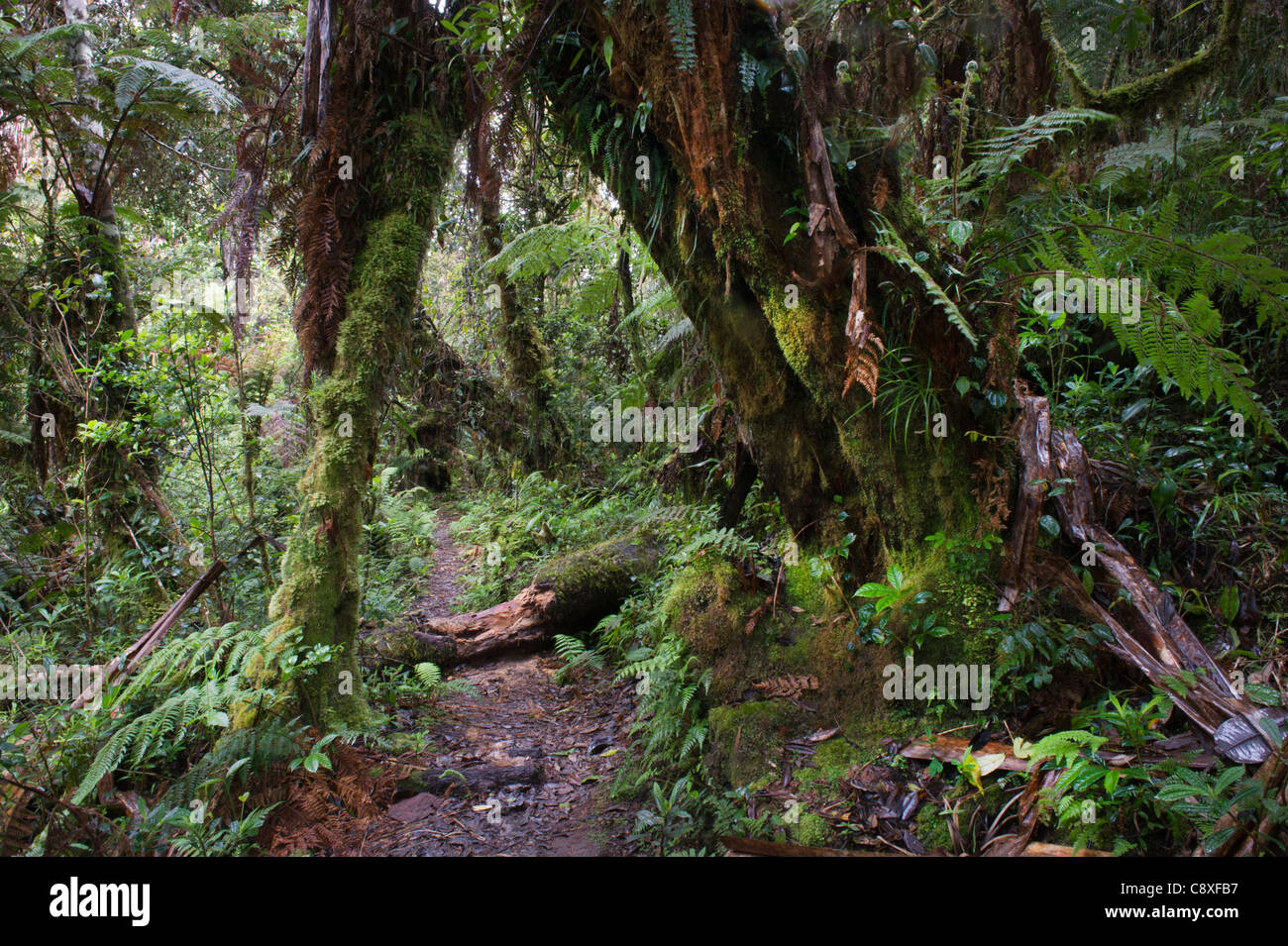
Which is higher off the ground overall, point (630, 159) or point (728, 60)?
point (728, 60)

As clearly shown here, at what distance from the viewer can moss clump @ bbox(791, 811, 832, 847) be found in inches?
102

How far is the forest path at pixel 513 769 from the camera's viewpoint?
3.30m

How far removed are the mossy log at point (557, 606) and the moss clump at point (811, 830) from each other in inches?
129

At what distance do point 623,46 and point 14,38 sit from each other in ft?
15.1

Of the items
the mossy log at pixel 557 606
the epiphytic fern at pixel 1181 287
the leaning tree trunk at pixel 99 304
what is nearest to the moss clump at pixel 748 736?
the epiphytic fern at pixel 1181 287

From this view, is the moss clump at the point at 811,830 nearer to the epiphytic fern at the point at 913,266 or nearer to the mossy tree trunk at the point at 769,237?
the mossy tree trunk at the point at 769,237

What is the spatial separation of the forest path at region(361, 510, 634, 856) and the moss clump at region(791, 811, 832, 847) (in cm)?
97

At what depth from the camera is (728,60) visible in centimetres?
296

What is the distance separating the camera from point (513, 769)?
12.9ft

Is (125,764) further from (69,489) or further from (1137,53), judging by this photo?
(1137,53)

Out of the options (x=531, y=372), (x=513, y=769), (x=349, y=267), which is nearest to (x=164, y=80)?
(x=349, y=267)
